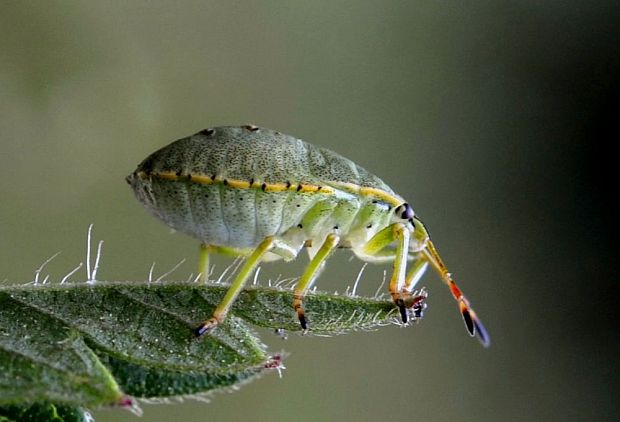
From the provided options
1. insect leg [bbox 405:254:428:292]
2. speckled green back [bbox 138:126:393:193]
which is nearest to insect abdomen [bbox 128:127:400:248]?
speckled green back [bbox 138:126:393:193]

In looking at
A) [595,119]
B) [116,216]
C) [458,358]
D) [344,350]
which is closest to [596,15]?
[595,119]

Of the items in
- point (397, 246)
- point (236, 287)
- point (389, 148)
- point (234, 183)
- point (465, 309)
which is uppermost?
point (234, 183)

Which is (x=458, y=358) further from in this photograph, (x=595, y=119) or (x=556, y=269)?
(x=595, y=119)

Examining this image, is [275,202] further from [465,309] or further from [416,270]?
[465,309]

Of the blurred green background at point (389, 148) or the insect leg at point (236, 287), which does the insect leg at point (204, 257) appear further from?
the blurred green background at point (389, 148)

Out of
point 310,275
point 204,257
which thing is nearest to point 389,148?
point 204,257

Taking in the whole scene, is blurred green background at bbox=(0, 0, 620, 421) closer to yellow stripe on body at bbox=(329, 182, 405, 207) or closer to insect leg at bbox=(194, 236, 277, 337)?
yellow stripe on body at bbox=(329, 182, 405, 207)
